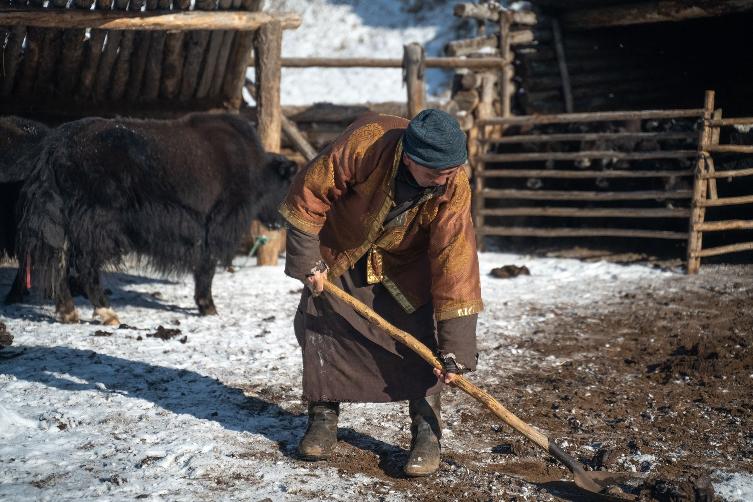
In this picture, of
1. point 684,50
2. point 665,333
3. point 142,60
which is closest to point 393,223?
point 665,333

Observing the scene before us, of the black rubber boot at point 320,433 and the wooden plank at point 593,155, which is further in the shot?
the wooden plank at point 593,155

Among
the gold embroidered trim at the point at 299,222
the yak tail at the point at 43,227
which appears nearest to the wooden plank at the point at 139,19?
the yak tail at the point at 43,227

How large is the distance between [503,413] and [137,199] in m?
3.83

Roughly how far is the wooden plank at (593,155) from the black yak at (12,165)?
5208mm

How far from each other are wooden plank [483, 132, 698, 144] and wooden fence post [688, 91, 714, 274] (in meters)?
0.18

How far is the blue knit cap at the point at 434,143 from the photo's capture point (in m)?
3.10

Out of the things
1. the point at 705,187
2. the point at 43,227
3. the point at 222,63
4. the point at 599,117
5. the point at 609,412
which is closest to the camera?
the point at 609,412

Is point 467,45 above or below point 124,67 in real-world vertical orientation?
above

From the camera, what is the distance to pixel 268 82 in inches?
329

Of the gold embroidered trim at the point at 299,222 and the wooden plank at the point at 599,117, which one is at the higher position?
the wooden plank at the point at 599,117

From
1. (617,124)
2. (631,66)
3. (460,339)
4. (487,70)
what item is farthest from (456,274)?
(631,66)

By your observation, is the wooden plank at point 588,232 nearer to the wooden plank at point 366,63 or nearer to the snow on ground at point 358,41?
the wooden plank at point 366,63

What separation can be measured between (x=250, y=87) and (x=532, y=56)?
405 centimetres

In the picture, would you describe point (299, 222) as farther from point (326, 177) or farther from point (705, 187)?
point (705, 187)
